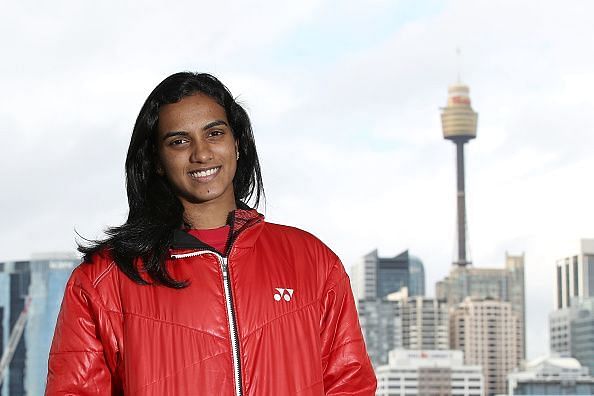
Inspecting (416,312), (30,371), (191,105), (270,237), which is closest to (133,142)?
(191,105)

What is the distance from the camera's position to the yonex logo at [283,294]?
2035mm

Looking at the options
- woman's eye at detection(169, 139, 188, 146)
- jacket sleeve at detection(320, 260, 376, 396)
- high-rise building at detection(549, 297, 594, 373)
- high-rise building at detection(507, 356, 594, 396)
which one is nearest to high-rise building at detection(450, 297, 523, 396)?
high-rise building at detection(549, 297, 594, 373)

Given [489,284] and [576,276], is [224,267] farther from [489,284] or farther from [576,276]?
[489,284]

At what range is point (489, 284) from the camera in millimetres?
100438

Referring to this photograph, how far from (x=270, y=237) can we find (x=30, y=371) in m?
74.2

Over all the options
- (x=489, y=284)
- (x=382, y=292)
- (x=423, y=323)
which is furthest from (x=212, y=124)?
(x=382, y=292)

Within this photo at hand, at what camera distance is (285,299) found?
2039mm

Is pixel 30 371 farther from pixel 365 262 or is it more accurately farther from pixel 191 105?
pixel 191 105

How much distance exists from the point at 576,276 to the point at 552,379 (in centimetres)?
1761

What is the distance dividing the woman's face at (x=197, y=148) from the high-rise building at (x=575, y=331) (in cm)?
8777

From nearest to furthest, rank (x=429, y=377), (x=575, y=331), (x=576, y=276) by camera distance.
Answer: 1. (x=429, y=377)
2. (x=575, y=331)
3. (x=576, y=276)

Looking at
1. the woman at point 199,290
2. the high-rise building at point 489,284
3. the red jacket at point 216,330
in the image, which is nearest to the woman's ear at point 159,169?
the woman at point 199,290

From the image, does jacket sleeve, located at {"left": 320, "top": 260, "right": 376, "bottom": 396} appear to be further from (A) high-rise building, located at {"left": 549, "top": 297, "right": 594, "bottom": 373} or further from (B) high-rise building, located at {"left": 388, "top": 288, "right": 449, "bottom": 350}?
(B) high-rise building, located at {"left": 388, "top": 288, "right": 449, "bottom": 350}

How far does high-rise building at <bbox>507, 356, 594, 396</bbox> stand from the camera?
75.4 m
